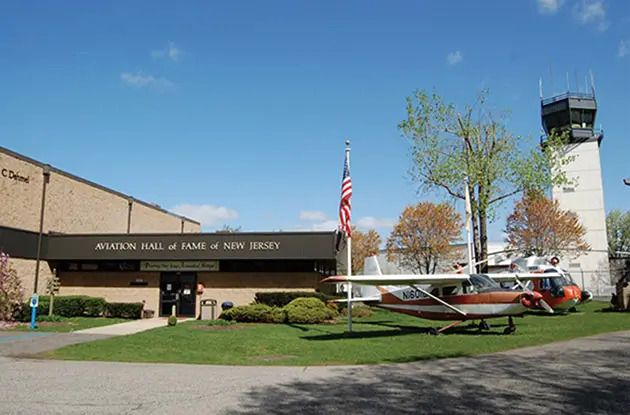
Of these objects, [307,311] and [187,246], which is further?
[187,246]

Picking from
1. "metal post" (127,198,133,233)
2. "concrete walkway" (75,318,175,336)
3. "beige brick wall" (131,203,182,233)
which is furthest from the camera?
"beige brick wall" (131,203,182,233)

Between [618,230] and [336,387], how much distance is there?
239 feet

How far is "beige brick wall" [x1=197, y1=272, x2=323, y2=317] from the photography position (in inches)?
990

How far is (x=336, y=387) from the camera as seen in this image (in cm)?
832

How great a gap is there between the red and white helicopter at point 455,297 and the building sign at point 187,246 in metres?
7.95

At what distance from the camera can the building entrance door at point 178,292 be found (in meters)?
26.3

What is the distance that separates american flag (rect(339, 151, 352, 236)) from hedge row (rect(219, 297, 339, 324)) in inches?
223

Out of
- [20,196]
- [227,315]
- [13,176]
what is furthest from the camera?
[20,196]

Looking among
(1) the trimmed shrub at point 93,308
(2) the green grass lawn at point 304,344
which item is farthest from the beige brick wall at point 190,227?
(2) the green grass lawn at point 304,344

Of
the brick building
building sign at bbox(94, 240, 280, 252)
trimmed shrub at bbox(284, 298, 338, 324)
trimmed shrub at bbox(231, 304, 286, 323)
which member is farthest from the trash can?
trimmed shrub at bbox(284, 298, 338, 324)

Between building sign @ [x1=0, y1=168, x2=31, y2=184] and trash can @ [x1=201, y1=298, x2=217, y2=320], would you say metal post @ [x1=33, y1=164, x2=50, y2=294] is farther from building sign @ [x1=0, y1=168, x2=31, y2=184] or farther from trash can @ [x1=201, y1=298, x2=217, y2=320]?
trash can @ [x1=201, y1=298, x2=217, y2=320]

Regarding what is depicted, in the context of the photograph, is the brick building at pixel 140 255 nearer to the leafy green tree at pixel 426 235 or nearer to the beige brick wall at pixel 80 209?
the beige brick wall at pixel 80 209

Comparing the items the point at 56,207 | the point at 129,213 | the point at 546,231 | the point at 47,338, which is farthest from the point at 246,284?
the point at 546,231

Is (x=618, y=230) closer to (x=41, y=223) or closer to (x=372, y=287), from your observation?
(x=372, y=287)
